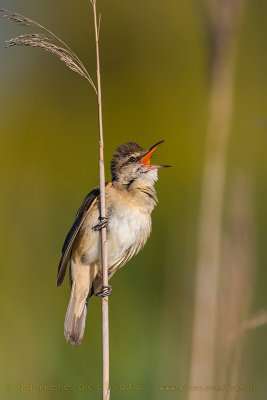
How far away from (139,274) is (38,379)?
2.43 m

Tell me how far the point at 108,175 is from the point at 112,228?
2503 millimetres

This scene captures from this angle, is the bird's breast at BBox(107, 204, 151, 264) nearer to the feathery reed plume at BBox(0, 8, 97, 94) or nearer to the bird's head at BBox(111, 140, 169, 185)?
the bird's head at BBox(111, 140, 169, 185)

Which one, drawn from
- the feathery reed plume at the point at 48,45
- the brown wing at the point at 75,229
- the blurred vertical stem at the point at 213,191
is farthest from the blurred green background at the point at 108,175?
the feathery reed plume at the point at 48,45

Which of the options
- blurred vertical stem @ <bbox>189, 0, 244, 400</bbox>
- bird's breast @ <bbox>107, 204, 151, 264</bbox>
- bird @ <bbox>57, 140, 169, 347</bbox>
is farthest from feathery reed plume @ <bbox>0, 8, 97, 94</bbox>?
bird's breast @ <bbox>107, 204, 151, 264</bbox>

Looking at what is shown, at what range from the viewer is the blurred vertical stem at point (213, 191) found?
2701 mm

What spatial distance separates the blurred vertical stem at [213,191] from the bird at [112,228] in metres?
0.63

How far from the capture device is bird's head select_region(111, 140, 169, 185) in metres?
3.75

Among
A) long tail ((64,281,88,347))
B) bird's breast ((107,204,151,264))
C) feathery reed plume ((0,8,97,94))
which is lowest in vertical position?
long tail ((64,281,88,347))

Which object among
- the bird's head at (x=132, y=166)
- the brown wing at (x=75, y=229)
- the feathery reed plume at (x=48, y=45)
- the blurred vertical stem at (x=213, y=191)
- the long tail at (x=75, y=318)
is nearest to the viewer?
the feathery reed plume at (x=48, y=45)

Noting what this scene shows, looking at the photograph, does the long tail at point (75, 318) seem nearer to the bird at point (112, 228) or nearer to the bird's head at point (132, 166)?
the bird at point (112, 228)

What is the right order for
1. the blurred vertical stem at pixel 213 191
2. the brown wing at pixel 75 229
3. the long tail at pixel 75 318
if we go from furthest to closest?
the long tail at pixel 75 318 < the brown wing at pixel 75 229 < the blurred vertical stem at pixel 213 191

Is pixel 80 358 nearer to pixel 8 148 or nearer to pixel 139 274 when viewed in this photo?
pixel 139 274

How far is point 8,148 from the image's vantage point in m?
7.20

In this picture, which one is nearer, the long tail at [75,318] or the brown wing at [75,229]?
the brown wing at [75,229]
